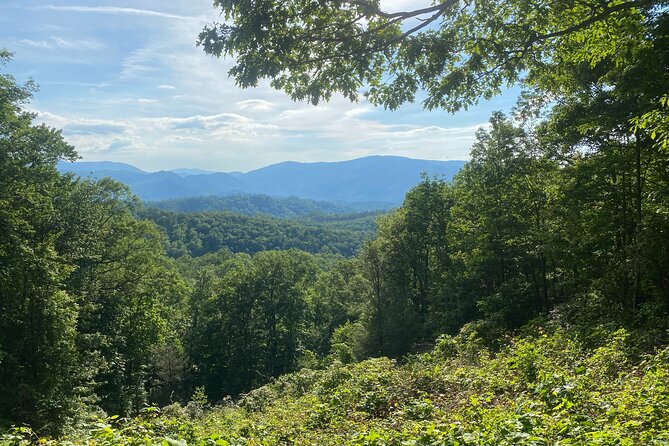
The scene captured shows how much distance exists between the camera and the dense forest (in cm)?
688

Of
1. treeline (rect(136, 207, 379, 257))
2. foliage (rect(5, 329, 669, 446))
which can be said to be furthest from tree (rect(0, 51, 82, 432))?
treeline (rect(136, 207, 379, 257))

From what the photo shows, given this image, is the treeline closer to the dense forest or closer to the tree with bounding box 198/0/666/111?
the dense forest

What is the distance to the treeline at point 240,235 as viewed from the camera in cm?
13575

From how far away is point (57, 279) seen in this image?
14102 mm

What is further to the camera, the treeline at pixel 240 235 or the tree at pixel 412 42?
the treeline at pixel 240 235

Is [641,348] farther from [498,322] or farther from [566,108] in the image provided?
[498,322]

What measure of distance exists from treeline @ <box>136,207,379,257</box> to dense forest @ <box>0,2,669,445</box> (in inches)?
3966

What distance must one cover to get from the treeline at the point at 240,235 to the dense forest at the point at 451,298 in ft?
330

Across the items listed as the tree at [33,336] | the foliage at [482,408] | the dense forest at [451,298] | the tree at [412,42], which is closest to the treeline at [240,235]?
the dense forest at [451,298]

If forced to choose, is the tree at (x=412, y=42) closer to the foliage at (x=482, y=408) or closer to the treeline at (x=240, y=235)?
the foliage at (x=482, y=408)

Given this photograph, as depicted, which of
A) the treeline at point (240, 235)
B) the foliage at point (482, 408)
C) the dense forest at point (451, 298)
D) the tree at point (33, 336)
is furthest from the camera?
the treeline at point (240, 235)

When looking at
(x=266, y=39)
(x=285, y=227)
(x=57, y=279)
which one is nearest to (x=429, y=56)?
(x=266, y=39)

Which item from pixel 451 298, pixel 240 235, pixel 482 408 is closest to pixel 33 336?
pixel 482 408

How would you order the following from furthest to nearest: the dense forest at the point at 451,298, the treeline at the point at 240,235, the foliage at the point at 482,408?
the treeline at the point at 240,235 < the dense forest at the point at 451,298 < the foliage at the point at 482,408
